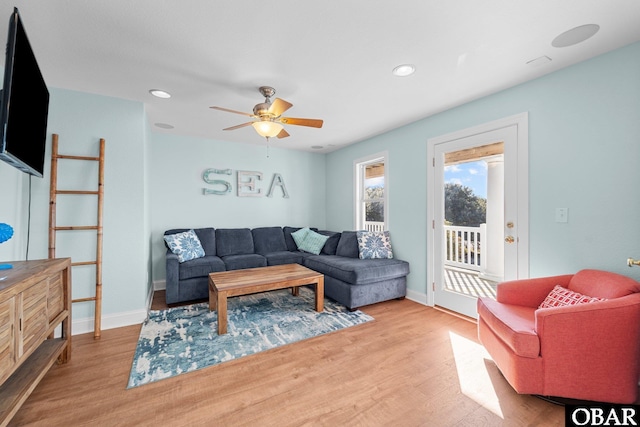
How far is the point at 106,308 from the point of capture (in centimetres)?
275

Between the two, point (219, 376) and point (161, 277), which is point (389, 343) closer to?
point (219, 376)

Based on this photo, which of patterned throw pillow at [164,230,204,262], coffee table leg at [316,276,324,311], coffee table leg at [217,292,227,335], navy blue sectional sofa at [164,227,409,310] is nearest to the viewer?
coffee table leg at [217,292,227,335]

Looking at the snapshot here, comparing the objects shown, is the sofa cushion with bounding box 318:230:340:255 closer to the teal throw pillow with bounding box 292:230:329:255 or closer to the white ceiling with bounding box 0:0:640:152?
the teal throw pillow with bounding box 292:230:329:255

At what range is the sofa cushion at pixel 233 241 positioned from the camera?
4273 millimetres

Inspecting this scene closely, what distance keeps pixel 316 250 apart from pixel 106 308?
9.13 ft

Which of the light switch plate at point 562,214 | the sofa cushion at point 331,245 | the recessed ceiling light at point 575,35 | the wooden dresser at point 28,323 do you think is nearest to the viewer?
the wooden dresser at point 28,323

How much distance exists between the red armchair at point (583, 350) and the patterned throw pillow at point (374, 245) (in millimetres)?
2087

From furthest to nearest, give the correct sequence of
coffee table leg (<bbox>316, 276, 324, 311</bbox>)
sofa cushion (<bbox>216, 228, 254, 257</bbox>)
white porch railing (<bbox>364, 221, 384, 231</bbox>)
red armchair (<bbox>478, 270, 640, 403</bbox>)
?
white porch railing (<bbox>364, 221, 384, 231</bbox>), sofa cushion (<bbox>216, 228, 254, 257</bbox>), coffee table leg (<bbox>316, 276, 324, 311</bbox>), red armchair (<bbox>478, 270, 640, 403</bbox>)

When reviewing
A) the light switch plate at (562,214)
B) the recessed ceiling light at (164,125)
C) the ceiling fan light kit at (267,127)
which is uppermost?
the recessed ceiling light at (164,125)

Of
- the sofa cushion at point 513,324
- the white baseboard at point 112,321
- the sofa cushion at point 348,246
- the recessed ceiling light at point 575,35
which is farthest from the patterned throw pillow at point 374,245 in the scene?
the white baseboard at point 112,321

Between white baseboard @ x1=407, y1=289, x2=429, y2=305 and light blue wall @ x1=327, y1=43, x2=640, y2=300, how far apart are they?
1.28m

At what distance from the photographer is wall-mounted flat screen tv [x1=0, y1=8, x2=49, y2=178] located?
129 cm

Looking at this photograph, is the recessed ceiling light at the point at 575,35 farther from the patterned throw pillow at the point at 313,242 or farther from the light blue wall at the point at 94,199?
the light blue wall at the point at 94,199

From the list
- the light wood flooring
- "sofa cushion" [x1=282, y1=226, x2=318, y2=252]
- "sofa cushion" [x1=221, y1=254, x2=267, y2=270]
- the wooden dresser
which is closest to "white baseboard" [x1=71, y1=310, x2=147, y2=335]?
the light wood flooring
